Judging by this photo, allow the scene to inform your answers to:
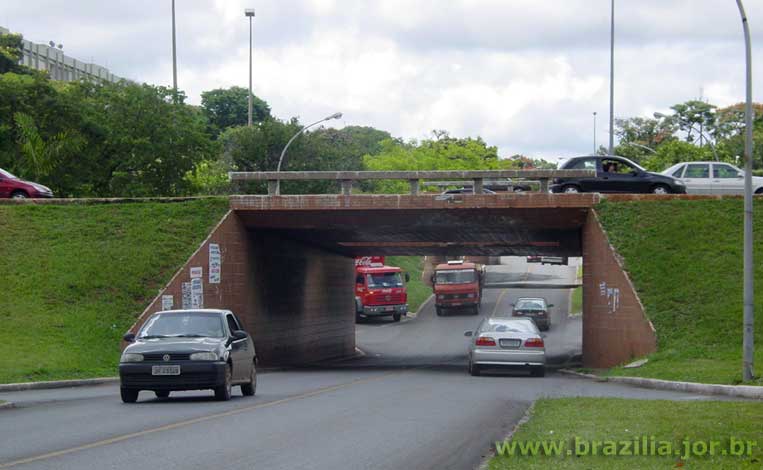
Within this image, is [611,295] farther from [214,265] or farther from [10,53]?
[10,53]

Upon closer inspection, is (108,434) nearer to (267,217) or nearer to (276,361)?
(267,217)

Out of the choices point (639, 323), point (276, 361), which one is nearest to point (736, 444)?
point (639, 323)

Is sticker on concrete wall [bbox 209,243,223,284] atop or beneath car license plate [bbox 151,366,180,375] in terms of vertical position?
atop

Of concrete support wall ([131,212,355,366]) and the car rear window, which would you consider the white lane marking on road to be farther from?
the car rear window

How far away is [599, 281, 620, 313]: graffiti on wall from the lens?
98.2 feet

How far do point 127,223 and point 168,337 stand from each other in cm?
1635

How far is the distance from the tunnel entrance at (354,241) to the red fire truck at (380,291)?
23.1m

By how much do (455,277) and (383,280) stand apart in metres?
5.34

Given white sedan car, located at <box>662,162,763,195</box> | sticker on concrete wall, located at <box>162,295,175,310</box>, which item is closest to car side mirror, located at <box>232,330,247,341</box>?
sticker on concrete wall, located at <box>162,295,175,310</box>

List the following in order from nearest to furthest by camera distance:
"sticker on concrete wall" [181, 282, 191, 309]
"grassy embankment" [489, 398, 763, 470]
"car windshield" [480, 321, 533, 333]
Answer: "grassy embankment" [489, 398, 763, 470], "car windshield" [480, 321, 533, 333], "sticker on concrete wall" [181, 282, 191, 309]

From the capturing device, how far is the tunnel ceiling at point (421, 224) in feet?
107

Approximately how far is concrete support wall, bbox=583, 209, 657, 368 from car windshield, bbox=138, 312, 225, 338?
12.5 meters

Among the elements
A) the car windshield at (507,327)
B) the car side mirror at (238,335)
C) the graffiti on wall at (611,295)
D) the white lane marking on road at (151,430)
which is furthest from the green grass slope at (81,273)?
the graffiti on wall at (611,295)

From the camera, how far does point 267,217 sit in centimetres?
3369
